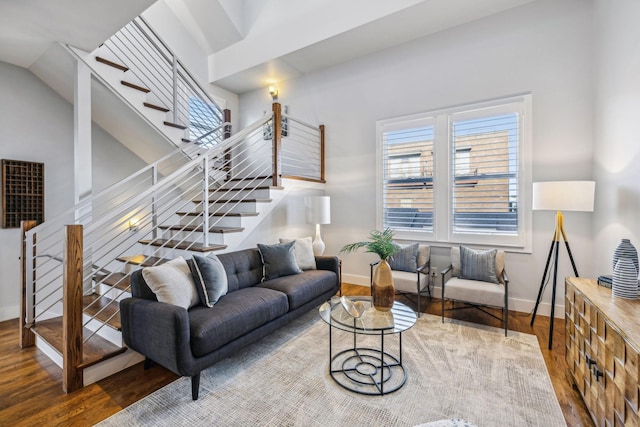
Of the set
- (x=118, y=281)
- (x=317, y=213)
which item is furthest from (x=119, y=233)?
(x=317, y=213)

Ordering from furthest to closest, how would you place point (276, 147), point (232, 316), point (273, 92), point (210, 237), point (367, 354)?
point (273, 92) < point (276, 147) < point (210, 237) < point (367, 354) < point (232, 316)

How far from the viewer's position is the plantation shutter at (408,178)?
4.08 m

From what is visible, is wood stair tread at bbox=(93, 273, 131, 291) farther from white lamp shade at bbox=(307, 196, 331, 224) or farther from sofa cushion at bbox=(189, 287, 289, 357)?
white lamp shade at bbox=(307, 196, 331, 224)

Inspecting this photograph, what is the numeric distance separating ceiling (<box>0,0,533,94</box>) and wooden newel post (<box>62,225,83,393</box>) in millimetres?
2024

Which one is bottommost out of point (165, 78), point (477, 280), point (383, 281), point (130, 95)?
point (477, 280)

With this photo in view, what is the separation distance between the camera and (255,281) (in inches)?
123

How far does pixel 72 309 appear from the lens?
2.05m

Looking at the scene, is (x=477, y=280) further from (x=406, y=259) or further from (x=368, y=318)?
(x=368, y=318)

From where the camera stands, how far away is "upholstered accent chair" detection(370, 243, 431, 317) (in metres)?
3.49

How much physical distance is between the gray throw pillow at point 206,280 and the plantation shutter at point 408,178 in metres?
2.68

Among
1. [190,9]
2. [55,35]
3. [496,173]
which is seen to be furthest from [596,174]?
[190,9]

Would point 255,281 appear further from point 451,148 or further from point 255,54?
point 255,54

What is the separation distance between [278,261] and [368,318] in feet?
4.44

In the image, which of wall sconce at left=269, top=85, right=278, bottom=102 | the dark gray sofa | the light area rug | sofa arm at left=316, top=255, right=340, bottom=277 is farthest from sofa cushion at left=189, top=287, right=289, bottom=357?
wall sconce at left=269, top=85, right=278, bottom=102
